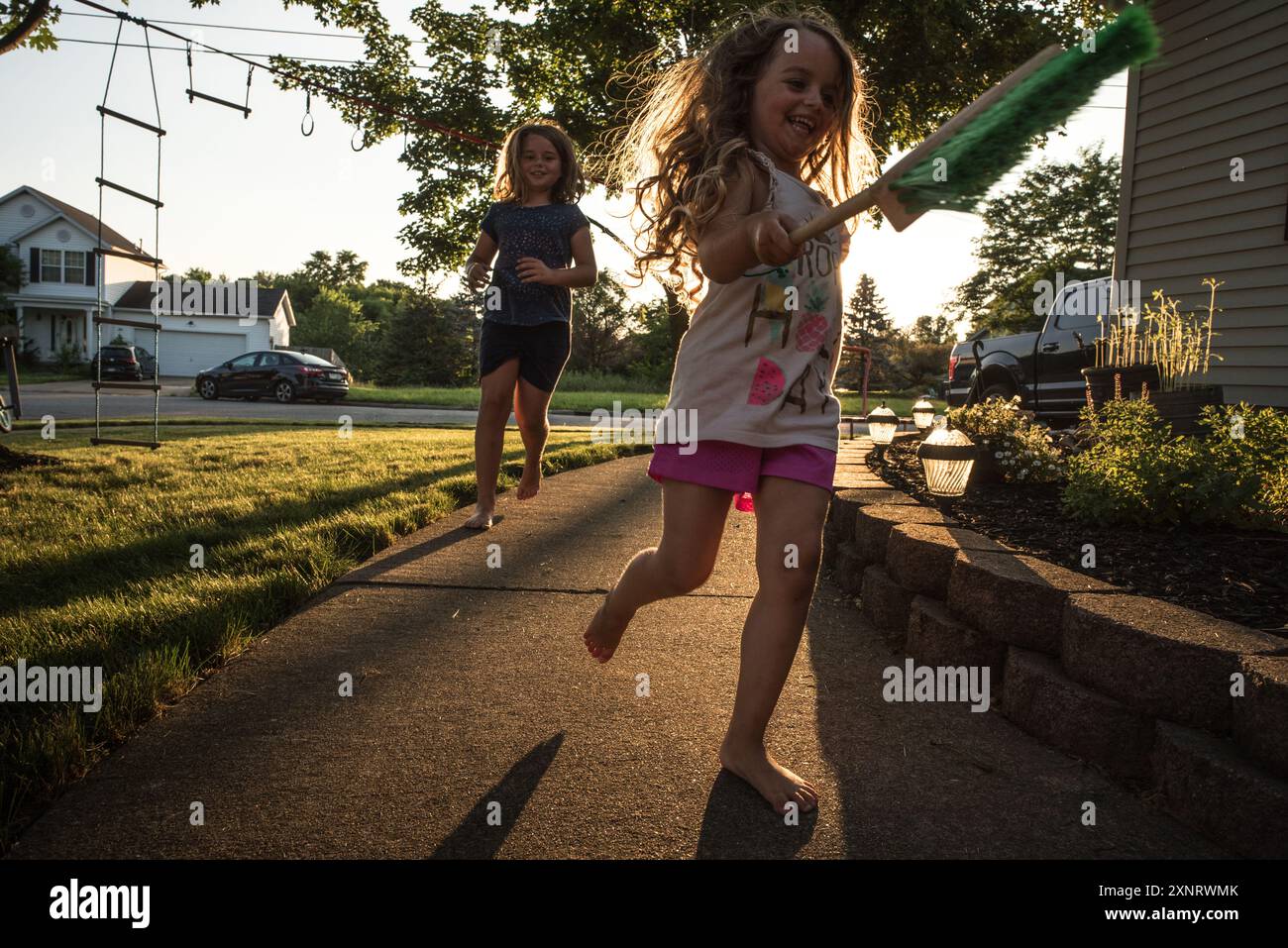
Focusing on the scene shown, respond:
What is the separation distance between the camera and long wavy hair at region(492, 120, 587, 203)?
458 centimetres

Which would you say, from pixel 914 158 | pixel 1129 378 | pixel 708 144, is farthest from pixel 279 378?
pixel 914 158

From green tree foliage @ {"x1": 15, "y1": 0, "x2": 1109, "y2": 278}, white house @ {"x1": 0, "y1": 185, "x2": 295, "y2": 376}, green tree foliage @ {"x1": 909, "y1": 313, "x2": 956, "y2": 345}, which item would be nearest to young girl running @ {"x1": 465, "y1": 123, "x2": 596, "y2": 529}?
green tree foliage @ {"x1": 15, "y1": 0, "x2": 1109, "y2": 278}

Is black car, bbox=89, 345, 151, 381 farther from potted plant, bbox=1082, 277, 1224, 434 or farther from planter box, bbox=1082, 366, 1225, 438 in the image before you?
planter box, bbox=1082, 366, 1225, 438

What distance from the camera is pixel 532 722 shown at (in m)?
2.26

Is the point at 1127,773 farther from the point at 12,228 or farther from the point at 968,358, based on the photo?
the point at 12,228

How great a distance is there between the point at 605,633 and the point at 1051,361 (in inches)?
391

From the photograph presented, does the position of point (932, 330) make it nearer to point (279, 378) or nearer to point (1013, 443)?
point (279, 378)

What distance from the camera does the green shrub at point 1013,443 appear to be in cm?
476

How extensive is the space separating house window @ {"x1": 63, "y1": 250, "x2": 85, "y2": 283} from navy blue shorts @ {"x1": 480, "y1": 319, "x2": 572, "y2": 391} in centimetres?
4438

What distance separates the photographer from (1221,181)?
7.03m

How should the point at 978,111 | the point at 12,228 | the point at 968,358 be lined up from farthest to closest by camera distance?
the point at 12,228
the point at 968,358
the point at 978,111

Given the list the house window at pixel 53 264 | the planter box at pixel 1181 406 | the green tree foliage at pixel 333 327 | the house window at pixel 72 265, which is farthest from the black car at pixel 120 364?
the green tree foliage at pixel 333 327
